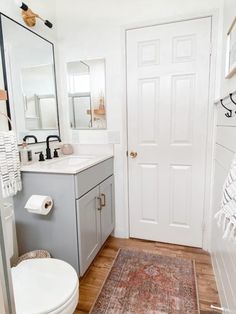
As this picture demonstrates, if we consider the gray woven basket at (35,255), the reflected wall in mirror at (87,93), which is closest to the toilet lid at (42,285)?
the gray woven basket at (35,255)

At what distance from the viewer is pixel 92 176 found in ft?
5.48

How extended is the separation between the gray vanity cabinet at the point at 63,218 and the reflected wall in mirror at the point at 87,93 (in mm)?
626

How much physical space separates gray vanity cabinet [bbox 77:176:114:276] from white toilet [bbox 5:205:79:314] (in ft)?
1.13

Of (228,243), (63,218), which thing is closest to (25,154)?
(63,218)

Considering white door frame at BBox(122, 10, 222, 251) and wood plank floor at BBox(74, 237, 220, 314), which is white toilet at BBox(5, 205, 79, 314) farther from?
white door frame at BBox(122, 10, 222, 251)

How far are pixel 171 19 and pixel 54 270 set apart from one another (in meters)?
2.08

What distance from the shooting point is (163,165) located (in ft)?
6.74

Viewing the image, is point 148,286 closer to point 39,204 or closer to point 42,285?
point 42,285

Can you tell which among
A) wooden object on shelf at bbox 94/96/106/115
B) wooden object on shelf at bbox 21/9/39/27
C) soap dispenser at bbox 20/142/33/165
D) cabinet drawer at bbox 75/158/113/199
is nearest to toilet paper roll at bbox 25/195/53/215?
cabinet drawer at bbox 75/158/113/199

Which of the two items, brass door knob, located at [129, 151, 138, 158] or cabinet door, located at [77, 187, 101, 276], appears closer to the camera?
cabinet door, located at [77, 187, 101, 276]

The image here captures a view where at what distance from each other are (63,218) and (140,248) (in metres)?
0.97

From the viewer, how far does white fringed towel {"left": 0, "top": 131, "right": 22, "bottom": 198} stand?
1.31 m

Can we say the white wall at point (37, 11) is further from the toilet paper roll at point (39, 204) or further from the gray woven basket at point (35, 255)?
the gray woven basket at point (35, 255)

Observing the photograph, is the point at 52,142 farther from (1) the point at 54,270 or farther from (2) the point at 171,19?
(2) the point at 171,19
